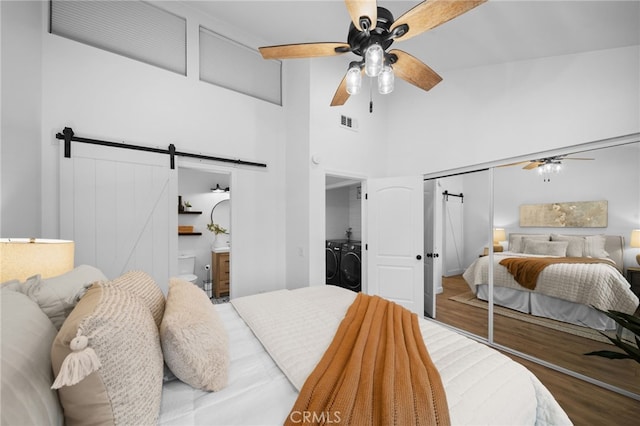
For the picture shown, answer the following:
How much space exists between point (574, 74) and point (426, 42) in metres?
1.34

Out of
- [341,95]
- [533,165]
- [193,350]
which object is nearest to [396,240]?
[533,165]

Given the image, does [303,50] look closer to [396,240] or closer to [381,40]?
[381,40]

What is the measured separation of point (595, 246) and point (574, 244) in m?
0.12

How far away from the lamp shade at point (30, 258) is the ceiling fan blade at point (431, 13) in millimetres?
2284

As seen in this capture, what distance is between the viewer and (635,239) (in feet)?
6.33

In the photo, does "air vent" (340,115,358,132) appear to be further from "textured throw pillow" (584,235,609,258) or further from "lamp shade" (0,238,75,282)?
"lamp shade" (0,238,75,282)

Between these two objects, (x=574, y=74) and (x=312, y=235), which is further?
(x=312, y=235)

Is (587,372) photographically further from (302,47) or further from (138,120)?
(138,120)

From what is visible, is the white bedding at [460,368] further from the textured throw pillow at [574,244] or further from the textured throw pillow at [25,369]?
the textured throw pillow at [574,244]

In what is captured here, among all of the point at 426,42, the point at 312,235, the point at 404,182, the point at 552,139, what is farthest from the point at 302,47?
the point at 552,139

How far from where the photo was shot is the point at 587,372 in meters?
2.10

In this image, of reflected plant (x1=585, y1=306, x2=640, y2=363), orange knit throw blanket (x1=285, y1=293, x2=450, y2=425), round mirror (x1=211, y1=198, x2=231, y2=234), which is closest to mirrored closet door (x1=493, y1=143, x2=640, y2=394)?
reflected plant (x1=585, y1=306, x2=640, y2=363)

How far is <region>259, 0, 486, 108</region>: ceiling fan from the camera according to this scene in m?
1.25

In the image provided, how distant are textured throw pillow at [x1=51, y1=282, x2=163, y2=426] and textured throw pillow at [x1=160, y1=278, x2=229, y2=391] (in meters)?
0.11
